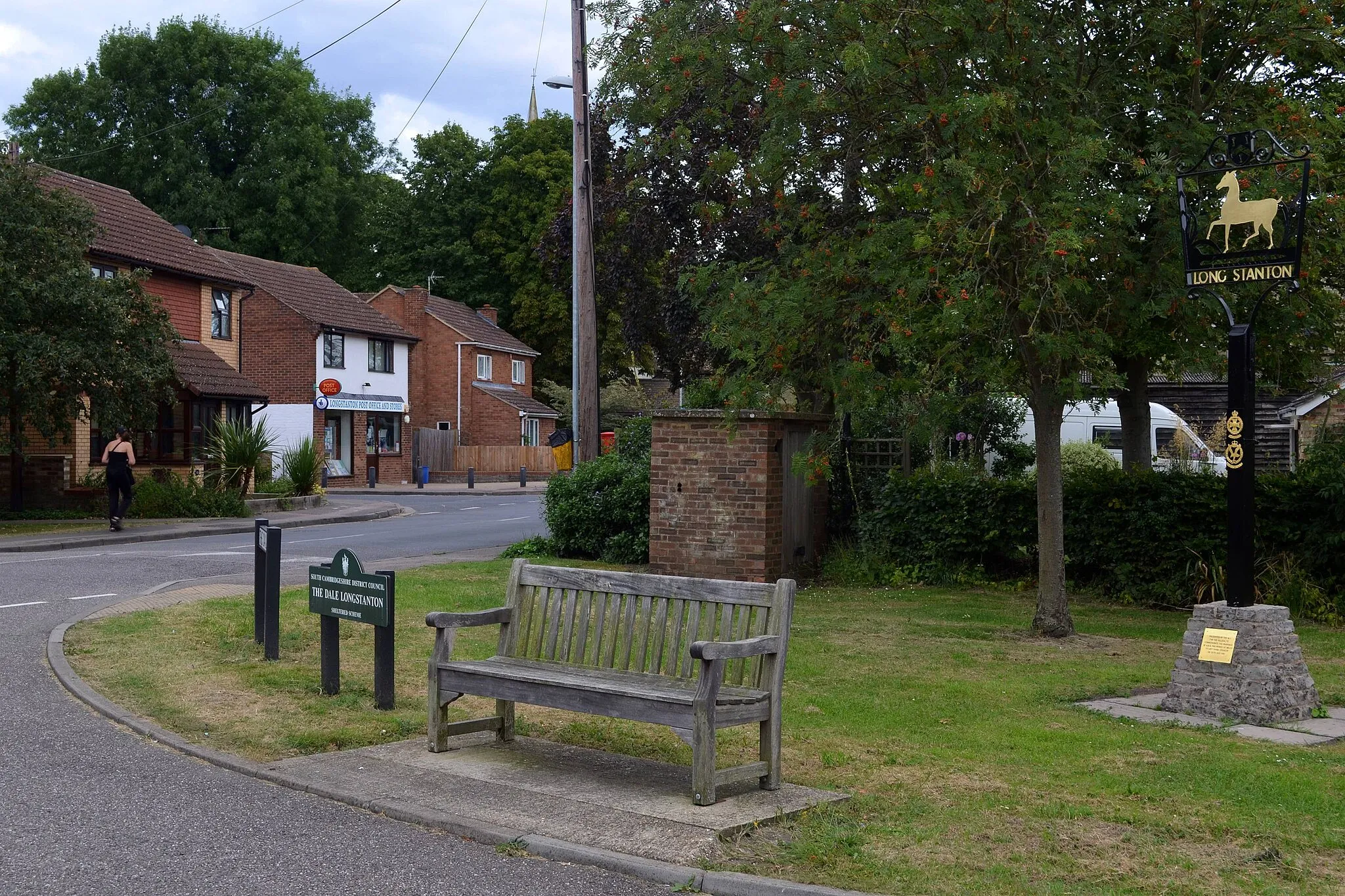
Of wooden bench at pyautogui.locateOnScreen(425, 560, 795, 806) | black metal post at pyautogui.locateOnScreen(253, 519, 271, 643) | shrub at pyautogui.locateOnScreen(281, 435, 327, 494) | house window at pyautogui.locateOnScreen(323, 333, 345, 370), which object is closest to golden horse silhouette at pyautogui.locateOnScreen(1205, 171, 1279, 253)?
wooden bench at pyautogui.locateOnScreen(425, 560, 795, 806)

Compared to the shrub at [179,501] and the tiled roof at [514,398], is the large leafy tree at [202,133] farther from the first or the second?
the shrub at [179,501]

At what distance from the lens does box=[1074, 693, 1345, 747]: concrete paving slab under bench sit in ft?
25.2

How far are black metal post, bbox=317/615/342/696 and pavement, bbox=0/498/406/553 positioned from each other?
12.6m

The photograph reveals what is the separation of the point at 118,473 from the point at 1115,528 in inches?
732

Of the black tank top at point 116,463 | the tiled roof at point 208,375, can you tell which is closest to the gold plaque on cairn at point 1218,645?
the black tank top at point 116,463

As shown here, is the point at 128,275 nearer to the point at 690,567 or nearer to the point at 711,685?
the point at 690,567

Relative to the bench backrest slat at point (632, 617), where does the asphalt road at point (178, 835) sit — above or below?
below

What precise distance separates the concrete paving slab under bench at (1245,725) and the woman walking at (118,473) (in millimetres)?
20776

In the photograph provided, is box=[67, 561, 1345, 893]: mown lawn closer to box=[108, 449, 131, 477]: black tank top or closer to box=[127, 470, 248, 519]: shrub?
box=[108, 449, 131, 477]: black tank top

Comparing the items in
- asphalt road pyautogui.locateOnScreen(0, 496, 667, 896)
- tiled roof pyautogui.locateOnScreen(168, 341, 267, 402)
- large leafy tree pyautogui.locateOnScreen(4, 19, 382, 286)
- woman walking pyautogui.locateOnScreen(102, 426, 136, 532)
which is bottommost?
asphalt road pyautogui.locateOnScreen(0, 496, 667, 896)

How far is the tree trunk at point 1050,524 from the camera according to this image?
12.0 meters

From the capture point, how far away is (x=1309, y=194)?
11141 mm

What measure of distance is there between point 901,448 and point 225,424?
62.2ft

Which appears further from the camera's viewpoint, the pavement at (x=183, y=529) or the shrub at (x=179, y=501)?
the shrub at (x=179, y=501)
